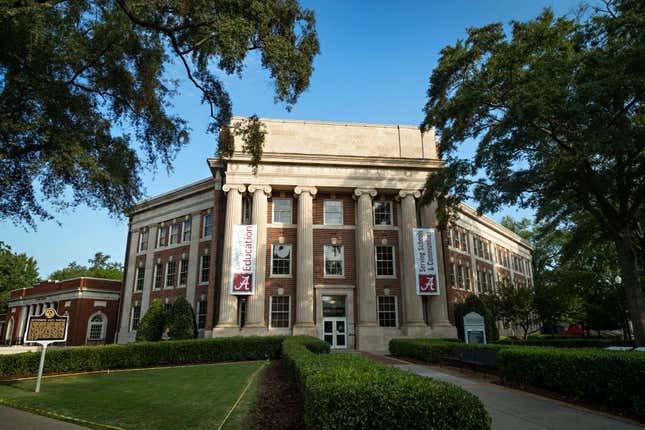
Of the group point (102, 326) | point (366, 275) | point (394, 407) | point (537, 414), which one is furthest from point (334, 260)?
point (102, 326)

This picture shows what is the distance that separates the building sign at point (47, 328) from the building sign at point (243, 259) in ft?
43.1

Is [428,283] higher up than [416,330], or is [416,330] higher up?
[428,283]

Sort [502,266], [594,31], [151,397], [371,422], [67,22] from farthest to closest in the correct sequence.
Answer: [502,266] < [594,31] < [67,22] < [151,397] < [371,422]

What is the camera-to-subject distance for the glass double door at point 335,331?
28266mm

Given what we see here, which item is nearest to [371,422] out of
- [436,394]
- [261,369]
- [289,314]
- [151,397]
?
[436,394]

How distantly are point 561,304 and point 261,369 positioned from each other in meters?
27.7

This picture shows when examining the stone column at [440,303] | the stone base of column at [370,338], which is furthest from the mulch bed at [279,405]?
the stone column at [440,303]

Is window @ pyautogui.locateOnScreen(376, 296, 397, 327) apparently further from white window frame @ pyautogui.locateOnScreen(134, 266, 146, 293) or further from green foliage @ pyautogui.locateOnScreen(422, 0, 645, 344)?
white window frame @ pyautogui.locateOnScreen(134, 266, 146, 293)

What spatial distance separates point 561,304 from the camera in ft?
108

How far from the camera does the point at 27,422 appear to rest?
7.99 meters

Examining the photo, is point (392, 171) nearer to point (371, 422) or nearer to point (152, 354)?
point (152, 354)

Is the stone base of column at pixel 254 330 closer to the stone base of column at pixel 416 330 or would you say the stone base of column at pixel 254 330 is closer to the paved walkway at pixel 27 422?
the stone base of column at pixel 416 330

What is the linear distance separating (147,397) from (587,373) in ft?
35.7

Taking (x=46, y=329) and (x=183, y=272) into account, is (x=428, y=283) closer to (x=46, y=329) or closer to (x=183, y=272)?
(x=183, y=272)
